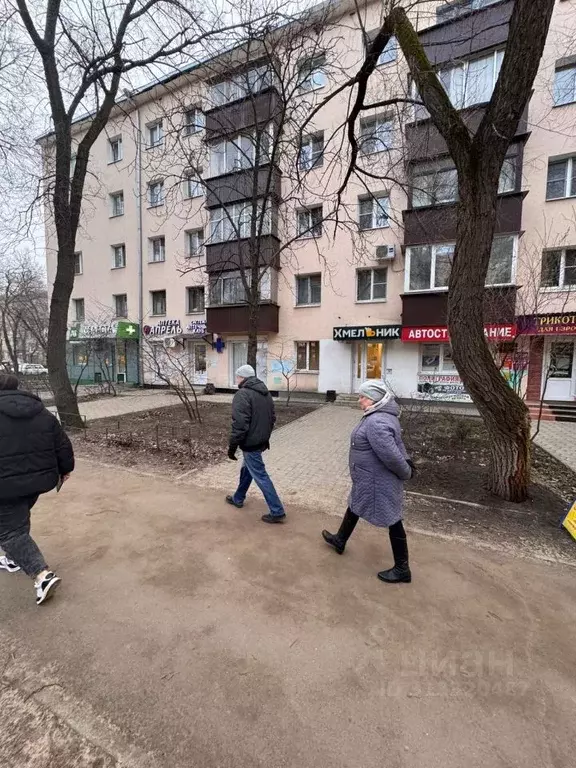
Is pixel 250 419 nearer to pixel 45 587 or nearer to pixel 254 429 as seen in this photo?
pixel 254 429

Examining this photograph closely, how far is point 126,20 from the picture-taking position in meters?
8.33

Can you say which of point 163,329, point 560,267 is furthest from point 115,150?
point 560,267

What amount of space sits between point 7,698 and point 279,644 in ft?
4.87

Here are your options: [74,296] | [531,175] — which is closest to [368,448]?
[531,175]

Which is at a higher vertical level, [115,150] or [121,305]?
[115,150]

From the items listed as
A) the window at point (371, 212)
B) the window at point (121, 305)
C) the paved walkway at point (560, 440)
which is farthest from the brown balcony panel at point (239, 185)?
the paved walkway at point (560, 440)

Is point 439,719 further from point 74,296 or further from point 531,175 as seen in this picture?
point 74,296

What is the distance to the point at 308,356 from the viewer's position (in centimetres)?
1538

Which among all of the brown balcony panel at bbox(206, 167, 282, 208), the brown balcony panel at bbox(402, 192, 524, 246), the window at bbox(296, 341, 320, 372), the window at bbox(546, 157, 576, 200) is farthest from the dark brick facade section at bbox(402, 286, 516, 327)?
the brown balcony panel at bbox(206, 167, 282, 208)

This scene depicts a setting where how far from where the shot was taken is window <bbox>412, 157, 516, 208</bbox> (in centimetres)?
1028

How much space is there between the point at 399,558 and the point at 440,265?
11.9 m

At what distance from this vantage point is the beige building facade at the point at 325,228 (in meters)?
8.70

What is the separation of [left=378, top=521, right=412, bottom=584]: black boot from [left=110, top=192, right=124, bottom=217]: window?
22.3 meters

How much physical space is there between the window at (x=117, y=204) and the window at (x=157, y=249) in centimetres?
295
